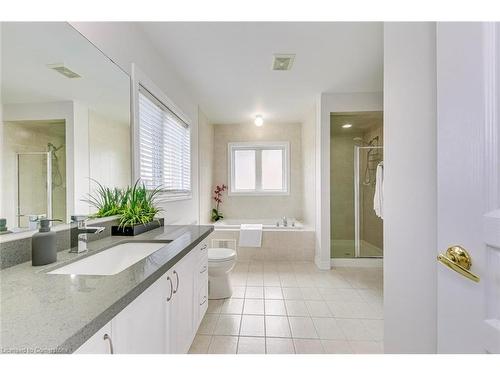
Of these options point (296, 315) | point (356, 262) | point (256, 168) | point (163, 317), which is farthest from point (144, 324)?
point (256, 168)

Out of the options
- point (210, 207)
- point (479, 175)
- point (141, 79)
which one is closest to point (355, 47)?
point (141, 79)

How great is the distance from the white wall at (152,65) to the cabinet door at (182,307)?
1075 millimetres

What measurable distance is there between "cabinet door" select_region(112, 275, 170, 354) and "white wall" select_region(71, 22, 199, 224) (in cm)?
143

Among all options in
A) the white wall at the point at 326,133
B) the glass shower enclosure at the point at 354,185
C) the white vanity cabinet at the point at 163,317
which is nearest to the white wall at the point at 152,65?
the white vanity cabinet at the point at 163,317

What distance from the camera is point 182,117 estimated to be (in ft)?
9.52

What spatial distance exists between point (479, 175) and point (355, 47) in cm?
215

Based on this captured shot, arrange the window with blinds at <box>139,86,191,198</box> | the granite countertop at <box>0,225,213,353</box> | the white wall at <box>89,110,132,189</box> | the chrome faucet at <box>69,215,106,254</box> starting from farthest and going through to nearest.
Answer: the window with blinds at <box>139,86,191,198</box>
the white wall at <box>89,110,132,189</box>
the chrome faucet at <box>69,215,106,254</box>
the granite countertop at <box>0,225,213,353</box>

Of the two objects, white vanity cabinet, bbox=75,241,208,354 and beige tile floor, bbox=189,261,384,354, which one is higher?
white vanity cabinet, bbox=75,241,208,354

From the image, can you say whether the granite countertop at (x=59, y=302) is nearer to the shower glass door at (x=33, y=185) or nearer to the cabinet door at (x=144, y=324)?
the cabinet door at (x=144, y=324)

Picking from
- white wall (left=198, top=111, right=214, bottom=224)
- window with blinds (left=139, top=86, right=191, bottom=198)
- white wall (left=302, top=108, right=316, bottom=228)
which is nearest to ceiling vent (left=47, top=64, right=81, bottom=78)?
window with blinds (left=139, top=86, right=191, bottom=198)

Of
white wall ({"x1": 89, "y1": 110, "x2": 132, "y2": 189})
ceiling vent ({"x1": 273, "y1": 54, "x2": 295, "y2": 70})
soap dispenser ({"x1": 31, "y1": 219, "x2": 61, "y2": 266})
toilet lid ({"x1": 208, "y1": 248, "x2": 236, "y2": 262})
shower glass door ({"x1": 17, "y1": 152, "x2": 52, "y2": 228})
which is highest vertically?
ceiling vent ({"x1": 273, "y1": 54, "x2": 295, "y2": 70})

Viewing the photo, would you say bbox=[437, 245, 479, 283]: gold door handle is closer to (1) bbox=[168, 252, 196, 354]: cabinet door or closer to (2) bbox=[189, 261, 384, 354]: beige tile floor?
(1) bbox=[168, 252, 196, 354]: cabinet door

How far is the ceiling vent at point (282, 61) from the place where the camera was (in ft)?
7.68

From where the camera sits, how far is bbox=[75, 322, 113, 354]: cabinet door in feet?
1.98
